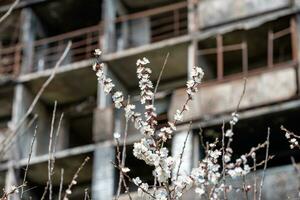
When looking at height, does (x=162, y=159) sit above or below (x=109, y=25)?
below

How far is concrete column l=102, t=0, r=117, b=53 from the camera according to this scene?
71.2ft

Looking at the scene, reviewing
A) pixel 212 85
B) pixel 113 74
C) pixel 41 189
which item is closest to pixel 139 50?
pixel 113 74

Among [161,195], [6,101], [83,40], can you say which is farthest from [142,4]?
[161,195]

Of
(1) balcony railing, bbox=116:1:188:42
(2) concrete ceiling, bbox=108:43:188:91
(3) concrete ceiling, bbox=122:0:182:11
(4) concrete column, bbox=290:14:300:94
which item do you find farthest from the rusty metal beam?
(3) concrete ceiling, bbox=122:0:182:11

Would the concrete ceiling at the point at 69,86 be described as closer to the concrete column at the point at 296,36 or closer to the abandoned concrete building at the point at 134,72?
the abandoned concrete building at the point at 134,72

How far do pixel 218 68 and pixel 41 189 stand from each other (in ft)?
17.7

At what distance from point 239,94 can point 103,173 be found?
11.6 ft

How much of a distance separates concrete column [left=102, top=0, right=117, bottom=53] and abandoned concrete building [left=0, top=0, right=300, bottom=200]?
0.03 meters

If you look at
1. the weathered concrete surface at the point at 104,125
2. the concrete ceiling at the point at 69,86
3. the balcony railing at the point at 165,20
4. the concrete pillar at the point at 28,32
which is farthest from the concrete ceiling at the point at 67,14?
the weathered concrete surface at the point at 104,125

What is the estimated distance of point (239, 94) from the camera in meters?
18.6

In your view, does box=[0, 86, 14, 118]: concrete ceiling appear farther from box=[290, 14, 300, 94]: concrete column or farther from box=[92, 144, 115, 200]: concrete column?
box=[290, 14, 300, 94]: concrete column

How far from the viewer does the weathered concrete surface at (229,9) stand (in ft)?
63.8

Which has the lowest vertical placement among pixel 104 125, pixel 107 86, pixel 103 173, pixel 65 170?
pixel 107 86

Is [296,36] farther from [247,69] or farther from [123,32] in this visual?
[123,32]
